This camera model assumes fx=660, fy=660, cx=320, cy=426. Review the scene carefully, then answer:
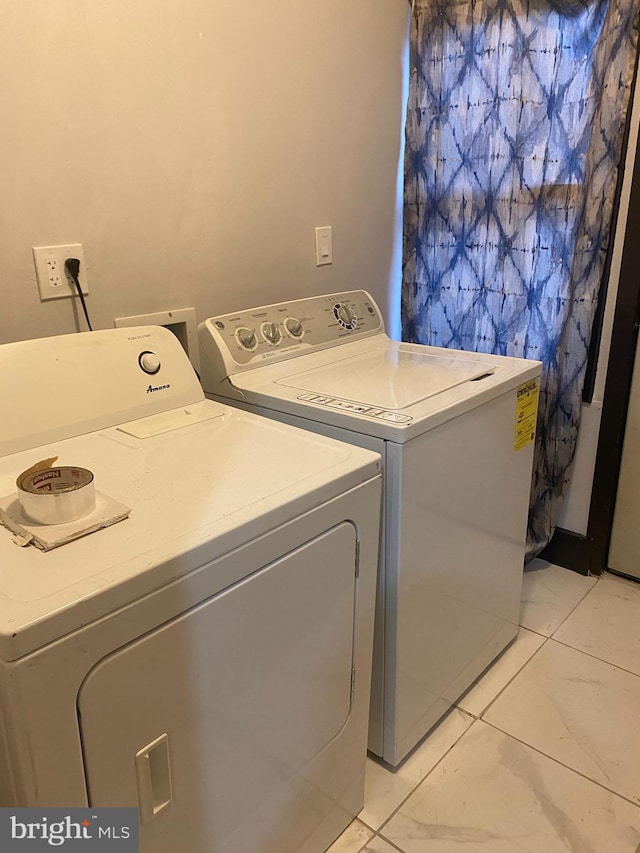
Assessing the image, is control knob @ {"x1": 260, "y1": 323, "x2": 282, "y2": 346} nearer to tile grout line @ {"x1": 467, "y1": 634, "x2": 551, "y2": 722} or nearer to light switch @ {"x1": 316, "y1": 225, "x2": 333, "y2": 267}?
light switch @ {"x1": 316, "y1": 225, "x2": 333, "y2": 267}

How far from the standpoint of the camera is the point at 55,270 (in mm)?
1428

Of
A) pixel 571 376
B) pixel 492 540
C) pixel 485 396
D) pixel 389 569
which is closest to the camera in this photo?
pixel 389 569

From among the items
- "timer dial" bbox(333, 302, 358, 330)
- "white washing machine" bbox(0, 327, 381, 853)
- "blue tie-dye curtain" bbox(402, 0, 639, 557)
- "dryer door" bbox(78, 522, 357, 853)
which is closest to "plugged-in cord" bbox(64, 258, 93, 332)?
"white washing machine" bbox(0, 327, 381, 853)

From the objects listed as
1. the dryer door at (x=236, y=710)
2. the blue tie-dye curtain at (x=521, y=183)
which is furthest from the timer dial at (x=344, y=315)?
the dryer door at (x=236, y=710)

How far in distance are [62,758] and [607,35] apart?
6.53 ft

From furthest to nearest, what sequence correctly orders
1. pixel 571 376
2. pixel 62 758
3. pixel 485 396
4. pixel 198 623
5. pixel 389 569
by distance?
pixel 571 376, pixel 485 396, pixel 389 569, pixel 198 623, pixel 62 758

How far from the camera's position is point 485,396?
1.50 metres

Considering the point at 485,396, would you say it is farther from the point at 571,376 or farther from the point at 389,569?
the point at 571,376

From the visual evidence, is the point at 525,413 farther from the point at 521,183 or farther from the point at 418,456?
the point at 521,183

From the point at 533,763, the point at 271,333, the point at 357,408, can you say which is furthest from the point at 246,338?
the point at 533,763

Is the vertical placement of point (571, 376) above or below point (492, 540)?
above

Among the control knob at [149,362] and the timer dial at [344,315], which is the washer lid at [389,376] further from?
the control knob at [149,362]

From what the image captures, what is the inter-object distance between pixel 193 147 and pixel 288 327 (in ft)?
1.63

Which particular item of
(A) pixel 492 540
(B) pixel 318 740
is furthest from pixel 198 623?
(A) pixel 492 540
